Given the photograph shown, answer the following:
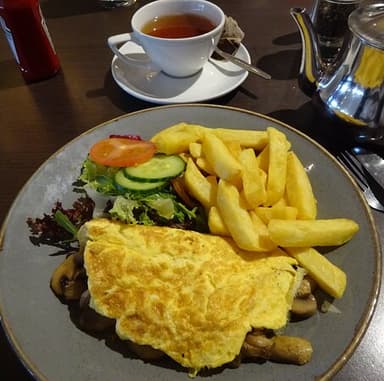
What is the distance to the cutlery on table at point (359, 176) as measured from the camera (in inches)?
81.4

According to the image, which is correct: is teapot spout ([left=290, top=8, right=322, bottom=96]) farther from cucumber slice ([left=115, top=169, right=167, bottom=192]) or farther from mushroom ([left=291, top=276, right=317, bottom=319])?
mushroom ([left=291, top=276, right=317, bottom=319])

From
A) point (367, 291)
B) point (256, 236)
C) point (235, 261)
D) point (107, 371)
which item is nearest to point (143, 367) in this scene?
point (107, 371)

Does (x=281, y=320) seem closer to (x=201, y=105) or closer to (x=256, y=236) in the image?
(x=256, y=236)

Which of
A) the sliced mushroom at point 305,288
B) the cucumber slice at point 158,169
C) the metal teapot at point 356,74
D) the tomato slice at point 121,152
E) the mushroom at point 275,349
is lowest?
the mushroom at point 275,349

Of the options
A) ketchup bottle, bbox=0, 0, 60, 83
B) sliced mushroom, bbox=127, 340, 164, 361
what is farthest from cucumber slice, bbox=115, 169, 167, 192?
ketchup bottle, bbox=0, 0, 60, 83

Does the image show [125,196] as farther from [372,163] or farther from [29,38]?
[29,38]

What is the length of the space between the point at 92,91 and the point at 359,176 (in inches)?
72.2

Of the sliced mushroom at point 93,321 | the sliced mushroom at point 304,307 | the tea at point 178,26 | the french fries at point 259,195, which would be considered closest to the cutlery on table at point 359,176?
the french fries at point 259,195

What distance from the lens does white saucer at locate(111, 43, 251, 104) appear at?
2.63 m

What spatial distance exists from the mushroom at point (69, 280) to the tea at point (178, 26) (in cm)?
171

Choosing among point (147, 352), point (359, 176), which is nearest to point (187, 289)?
point (147, 352)

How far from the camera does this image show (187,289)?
1.56m

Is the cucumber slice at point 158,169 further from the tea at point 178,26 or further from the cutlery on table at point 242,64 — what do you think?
the tea at point 178,26

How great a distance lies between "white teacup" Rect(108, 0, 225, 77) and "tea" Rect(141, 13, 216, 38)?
2cm
